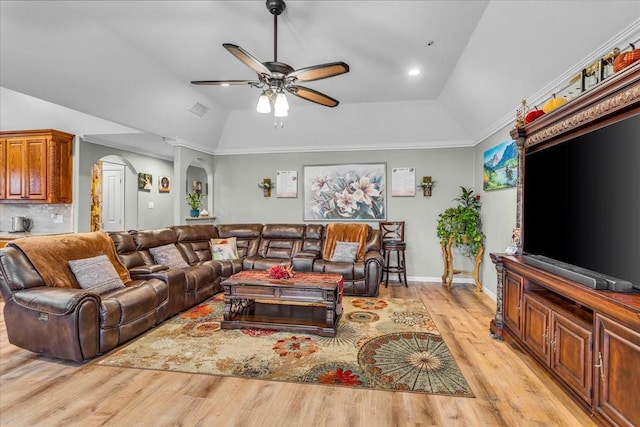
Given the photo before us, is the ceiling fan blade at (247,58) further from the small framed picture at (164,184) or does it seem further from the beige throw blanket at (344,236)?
the small framed picture at (164,184)

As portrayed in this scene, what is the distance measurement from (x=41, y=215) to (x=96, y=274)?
332 centimetres

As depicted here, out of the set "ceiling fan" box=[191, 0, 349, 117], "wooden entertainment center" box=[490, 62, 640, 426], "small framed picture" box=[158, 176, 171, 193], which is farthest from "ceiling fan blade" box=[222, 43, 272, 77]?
"small framed picture" box=[158, 176, 171, 193]

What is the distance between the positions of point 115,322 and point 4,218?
452cm

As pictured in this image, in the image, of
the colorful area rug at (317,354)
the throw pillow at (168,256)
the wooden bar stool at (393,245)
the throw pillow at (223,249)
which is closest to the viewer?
the colorful area rug at (317,354)

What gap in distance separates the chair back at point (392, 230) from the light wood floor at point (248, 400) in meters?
3.12

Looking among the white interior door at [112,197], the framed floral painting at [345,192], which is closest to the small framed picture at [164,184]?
the white interior door at [112,197]

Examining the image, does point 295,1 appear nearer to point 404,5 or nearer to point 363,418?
point 404,5

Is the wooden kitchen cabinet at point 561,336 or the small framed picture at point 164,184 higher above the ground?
the small framed picture at point 164,184

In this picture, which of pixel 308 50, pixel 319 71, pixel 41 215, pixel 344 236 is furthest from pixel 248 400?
pixel 41 215

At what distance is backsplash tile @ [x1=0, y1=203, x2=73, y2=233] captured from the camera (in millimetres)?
5270

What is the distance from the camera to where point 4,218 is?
549cm

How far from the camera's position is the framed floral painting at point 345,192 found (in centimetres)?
596

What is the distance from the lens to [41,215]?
A: 536 centimetres

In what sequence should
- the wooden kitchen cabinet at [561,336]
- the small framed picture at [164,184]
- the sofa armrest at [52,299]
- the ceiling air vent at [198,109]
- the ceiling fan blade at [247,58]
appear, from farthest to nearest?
1. the small framed picture at [164,184]
2. the ceiling air vent at [198,109]
3. the sofa armrest at [52,299]
4. the ceiling fan blade at [247,58]
5. the wooden kitchen cabinet at [561,336]
